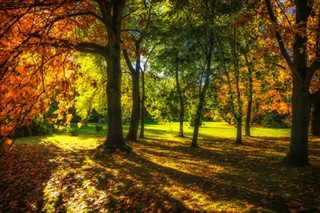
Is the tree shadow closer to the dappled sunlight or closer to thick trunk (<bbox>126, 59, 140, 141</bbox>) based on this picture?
the dappled sunlight

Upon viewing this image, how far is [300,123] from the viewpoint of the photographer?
11.7 metres

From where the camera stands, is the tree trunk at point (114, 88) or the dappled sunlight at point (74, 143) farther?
the dappled sunlight at point (74, 143)

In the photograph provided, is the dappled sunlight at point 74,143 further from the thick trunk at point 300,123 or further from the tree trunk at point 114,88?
the thick trunk at point 300,123

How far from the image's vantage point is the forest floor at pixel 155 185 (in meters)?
7.57

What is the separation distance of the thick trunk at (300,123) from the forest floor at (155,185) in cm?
61

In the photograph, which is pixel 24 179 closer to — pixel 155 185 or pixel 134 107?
pixel 155 185

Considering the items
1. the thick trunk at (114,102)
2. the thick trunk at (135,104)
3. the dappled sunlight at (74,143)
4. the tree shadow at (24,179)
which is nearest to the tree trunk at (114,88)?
the thick trunk at (114,102)

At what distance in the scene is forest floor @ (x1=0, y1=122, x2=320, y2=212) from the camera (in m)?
7.57

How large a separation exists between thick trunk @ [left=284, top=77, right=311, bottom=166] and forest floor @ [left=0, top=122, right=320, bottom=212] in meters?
0.61

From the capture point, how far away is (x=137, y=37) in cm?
2455

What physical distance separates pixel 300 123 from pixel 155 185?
680cm

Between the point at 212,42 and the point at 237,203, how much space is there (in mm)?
12370

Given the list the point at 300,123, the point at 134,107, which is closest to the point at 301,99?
the point at 300,123

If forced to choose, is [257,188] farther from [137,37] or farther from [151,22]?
[137,37]
